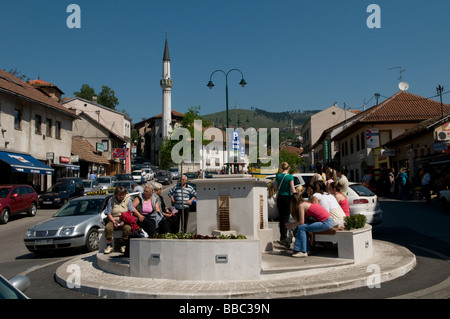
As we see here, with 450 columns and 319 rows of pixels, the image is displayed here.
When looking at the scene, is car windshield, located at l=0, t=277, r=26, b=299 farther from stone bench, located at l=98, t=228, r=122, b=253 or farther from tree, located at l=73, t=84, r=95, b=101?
tree, located at l=73, t=84, r=95, b=101

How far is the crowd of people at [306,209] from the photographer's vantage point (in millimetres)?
7793

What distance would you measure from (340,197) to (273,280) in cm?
348

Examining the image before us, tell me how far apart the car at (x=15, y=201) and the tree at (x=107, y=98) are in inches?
2951

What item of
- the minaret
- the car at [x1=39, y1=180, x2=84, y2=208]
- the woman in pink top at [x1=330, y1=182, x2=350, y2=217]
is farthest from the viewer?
the minaret

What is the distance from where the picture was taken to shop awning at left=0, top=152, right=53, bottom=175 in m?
25.5

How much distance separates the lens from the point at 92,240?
1104cm

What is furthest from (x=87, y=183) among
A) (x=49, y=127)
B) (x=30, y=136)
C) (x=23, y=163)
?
(x=49, y=127)

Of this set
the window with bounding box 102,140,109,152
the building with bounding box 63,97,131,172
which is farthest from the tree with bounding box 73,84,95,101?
the window with bounding box 102,140,109,152

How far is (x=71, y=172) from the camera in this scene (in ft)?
135

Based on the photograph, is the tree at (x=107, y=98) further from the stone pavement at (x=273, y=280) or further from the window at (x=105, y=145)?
the stone pavement at (x=273, y=280)

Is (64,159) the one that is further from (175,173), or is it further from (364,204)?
(364,204)

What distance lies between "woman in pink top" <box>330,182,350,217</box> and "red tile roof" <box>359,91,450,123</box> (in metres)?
32.5
